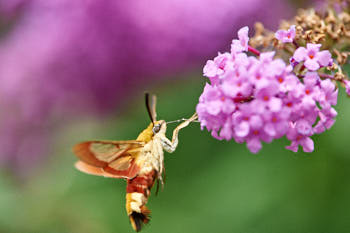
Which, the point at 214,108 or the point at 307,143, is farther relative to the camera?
the point at 307,143

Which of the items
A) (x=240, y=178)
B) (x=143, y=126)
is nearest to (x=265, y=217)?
(x=240, y=178)

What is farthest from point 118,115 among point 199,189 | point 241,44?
point 241,44

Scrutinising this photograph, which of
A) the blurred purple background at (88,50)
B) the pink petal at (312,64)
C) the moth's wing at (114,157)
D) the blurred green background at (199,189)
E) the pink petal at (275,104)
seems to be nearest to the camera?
the pink petal at (275,104)

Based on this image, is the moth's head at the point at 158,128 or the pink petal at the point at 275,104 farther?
the moth's head at the point at 158,128

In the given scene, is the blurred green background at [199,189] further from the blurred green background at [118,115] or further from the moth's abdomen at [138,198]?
the moth's abdomen at [138,198]

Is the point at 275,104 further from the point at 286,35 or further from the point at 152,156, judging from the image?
the point at 152,156

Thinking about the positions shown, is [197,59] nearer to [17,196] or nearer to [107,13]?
[107,13]

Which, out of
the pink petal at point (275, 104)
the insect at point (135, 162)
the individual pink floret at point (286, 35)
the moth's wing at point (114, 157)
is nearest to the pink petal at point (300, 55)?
the individual pink floret at point (286, 35)

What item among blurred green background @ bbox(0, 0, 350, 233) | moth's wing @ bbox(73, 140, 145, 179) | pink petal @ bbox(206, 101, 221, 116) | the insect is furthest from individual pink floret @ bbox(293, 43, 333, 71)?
blurred green background @ bbox(0, 0, 350, 233)
